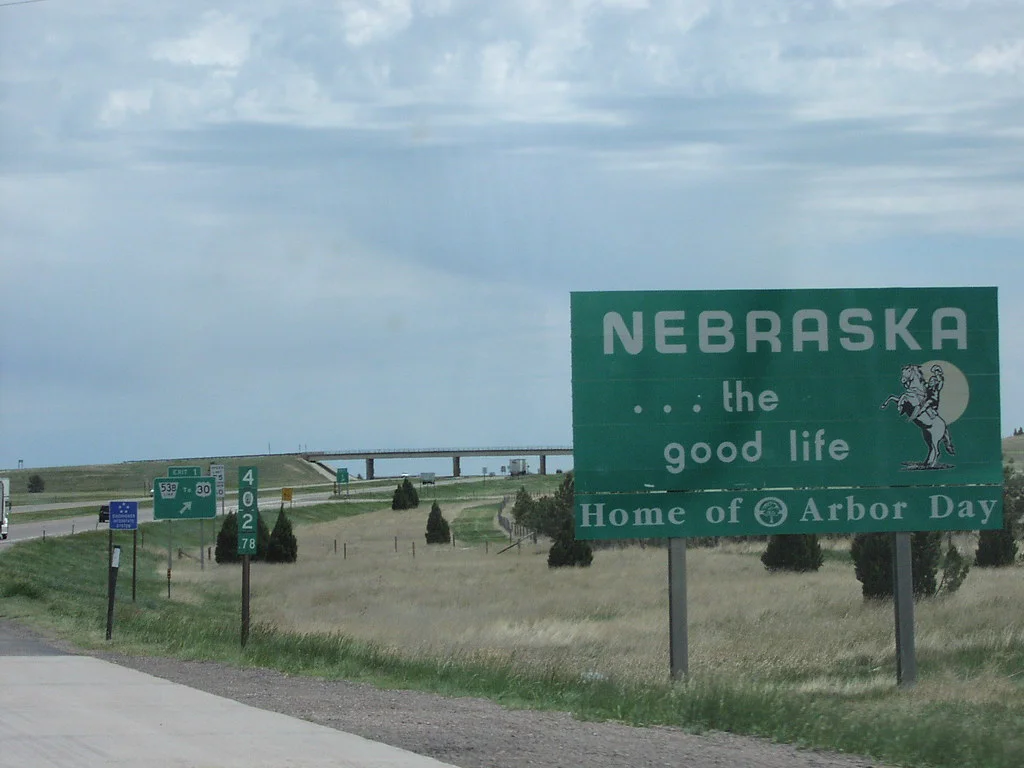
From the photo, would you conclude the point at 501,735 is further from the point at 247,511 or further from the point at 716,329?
the point at 247,511

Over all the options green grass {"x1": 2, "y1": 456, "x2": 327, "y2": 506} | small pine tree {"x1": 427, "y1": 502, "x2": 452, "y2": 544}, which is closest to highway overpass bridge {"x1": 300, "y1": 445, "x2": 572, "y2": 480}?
green grass {"x1": 2, "y1": 456, "x2": 327, "y2": 506}

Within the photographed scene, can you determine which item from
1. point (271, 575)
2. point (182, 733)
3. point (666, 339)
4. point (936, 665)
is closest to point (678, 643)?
point (666, 339)

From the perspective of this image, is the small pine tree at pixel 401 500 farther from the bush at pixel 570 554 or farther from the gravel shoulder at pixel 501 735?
the gravel shoulder at pixel 501 735

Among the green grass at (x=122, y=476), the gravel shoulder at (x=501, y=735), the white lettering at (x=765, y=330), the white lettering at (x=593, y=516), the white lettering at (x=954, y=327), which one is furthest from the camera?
the green grass at (x=122, y=476)

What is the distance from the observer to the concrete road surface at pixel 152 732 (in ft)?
30.8

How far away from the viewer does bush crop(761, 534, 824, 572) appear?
143 feet

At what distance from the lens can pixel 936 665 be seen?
22.4 m

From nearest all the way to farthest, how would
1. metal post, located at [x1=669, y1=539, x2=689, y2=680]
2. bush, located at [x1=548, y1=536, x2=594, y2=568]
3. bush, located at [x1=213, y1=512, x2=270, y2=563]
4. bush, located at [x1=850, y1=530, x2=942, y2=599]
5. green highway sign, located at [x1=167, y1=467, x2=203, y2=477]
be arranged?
1. metal post, located at [x1=669, y1=539, x2=689, y2=680]
2. bush, located at [x1=850, y1=530, x2=942, y2=599]
3. green highway sign, located at [x1=167, y1=467, x2=203, y2=477]
4. bush, located at [x1=548, y1=536, x2=594, y2=568]
5. bush, located at [x1=213, y1=512, x2=270, y2=563]

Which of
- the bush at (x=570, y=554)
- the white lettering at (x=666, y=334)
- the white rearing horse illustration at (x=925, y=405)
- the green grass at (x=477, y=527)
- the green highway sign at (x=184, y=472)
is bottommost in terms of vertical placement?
the green grass at (x=477, y=527)

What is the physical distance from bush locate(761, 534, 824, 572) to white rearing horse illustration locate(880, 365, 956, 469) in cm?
2480

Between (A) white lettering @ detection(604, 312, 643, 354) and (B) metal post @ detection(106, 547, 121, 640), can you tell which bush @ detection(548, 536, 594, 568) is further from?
(A) white lettering @ detection(604, 312, 643, 354)

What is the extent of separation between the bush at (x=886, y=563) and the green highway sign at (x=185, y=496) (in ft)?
65.3

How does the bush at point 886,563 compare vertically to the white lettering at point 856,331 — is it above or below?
below

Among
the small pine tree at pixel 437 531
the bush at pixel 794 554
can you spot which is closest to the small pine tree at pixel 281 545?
the small pine tree at pixel 437 531
